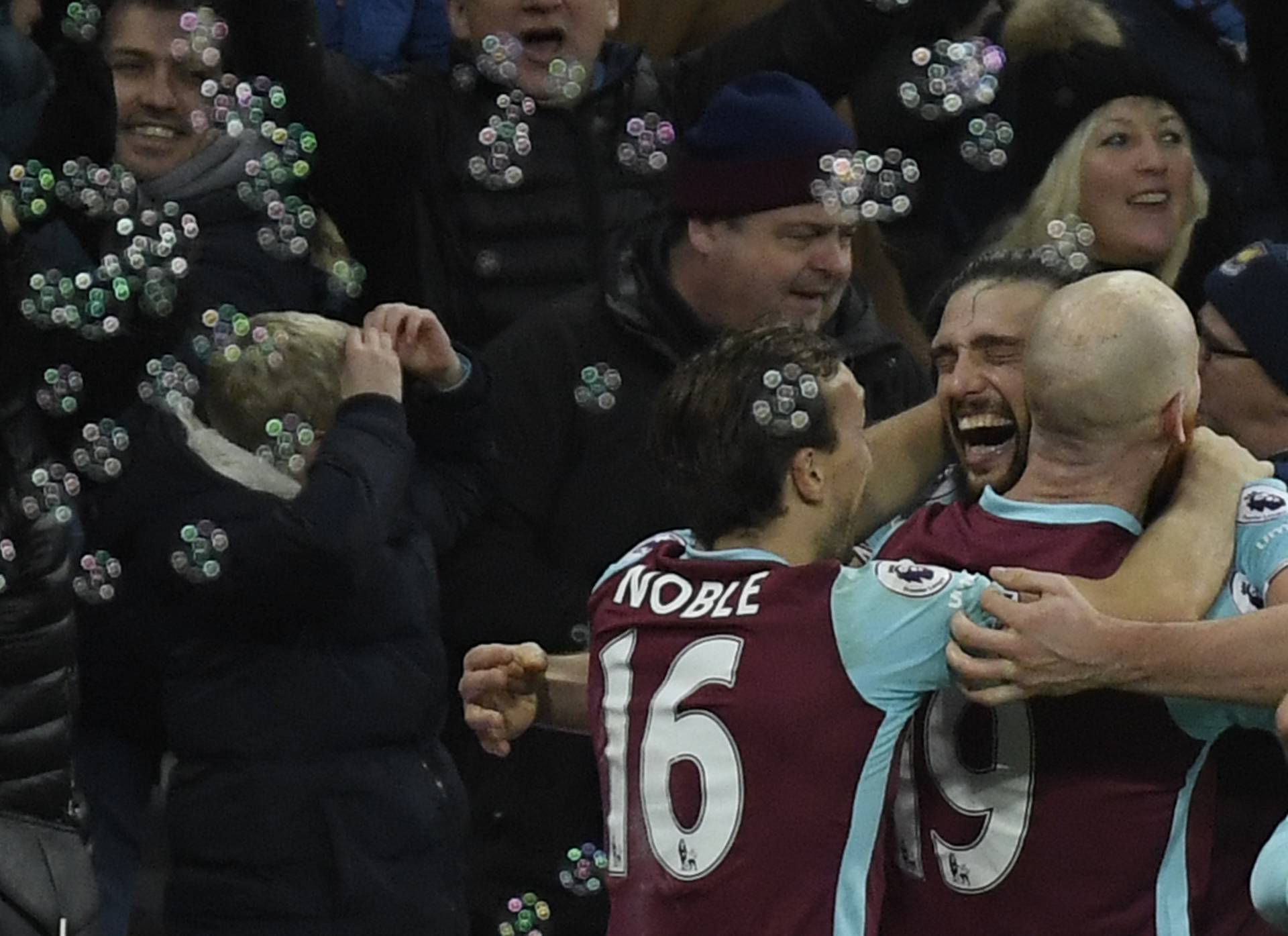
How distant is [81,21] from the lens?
15.8ft

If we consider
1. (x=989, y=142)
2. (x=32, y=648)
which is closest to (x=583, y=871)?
(x=32, y=648)

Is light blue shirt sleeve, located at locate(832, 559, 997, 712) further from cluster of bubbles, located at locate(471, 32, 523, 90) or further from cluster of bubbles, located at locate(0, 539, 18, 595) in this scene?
cluster of bubbles, located at locate(471, 32, 523, 90)

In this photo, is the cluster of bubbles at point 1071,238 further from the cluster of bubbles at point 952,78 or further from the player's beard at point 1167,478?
the player's beard at point 1167,478

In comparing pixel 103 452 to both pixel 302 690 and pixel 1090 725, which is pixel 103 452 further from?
Answer: pixel 1090 725

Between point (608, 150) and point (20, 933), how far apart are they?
1828mm

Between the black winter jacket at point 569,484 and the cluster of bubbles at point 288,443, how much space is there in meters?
0.38

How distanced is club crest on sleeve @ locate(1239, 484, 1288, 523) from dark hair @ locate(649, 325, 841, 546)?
1.63 feet

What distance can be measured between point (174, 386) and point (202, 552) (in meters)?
0.33

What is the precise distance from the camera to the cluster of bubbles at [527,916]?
4.82 m

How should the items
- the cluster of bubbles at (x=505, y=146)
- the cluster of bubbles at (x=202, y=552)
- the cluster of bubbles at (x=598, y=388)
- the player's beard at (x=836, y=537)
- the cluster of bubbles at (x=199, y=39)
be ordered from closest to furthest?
the player's beard at (x=836, y=537)
the cluster of bubbles at (x=202, y=552)
the cluster of bubbles at (x=598, y=388)
the cluster of bubbles at (x=199, y=39)
the cluster of bubbles at (x=505, y=146)

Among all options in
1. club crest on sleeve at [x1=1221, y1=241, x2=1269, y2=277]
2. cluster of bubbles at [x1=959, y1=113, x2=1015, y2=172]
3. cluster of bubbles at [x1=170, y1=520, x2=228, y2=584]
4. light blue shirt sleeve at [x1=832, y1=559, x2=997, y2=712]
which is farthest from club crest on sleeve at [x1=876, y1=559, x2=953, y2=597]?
cluster of bubbles at [x1=959, y1=113, x2=1015, y2=172]

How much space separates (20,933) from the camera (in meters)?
4.16

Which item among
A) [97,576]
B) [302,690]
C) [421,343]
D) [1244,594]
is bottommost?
[302,690]

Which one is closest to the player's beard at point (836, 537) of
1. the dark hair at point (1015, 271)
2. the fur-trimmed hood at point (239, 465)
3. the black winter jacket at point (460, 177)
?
the dark hair at point (1015, 271)
